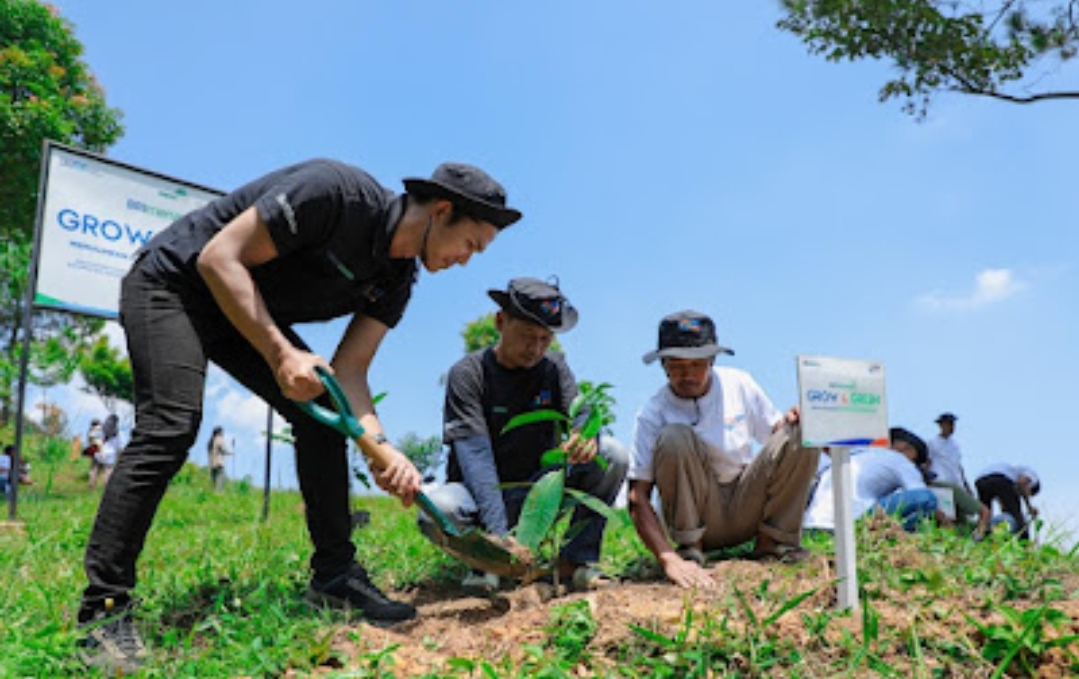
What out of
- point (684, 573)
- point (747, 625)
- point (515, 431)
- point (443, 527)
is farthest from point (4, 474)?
point (747, 625)

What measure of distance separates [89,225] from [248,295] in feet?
17.4

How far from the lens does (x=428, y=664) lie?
228cm

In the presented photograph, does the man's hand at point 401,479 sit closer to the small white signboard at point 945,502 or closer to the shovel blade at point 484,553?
the shovel blade at point 484,553

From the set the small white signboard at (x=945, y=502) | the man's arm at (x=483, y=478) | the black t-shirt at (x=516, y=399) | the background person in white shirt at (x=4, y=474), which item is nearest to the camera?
the man's arm at (x=483, y=478)

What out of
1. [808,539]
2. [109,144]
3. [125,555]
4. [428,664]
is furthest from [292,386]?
[109,144]

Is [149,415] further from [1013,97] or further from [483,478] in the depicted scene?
[1013,97]

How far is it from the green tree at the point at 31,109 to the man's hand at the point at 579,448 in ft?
42.0

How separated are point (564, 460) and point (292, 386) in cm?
92

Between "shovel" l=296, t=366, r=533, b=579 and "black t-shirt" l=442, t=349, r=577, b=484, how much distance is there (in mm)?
526

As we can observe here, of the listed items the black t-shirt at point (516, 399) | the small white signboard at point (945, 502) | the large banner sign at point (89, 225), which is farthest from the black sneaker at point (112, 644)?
the large banner sign at point (89, 225)

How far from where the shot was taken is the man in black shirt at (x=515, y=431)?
311 centimetres

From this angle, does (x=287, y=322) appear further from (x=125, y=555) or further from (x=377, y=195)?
(x=125, y=555)

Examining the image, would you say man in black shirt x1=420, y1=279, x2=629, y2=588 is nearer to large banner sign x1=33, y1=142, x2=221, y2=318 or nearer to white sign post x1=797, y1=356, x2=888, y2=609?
white sign post x1=797, y1=356, x2=888, y2=609

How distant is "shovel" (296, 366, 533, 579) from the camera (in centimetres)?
248
